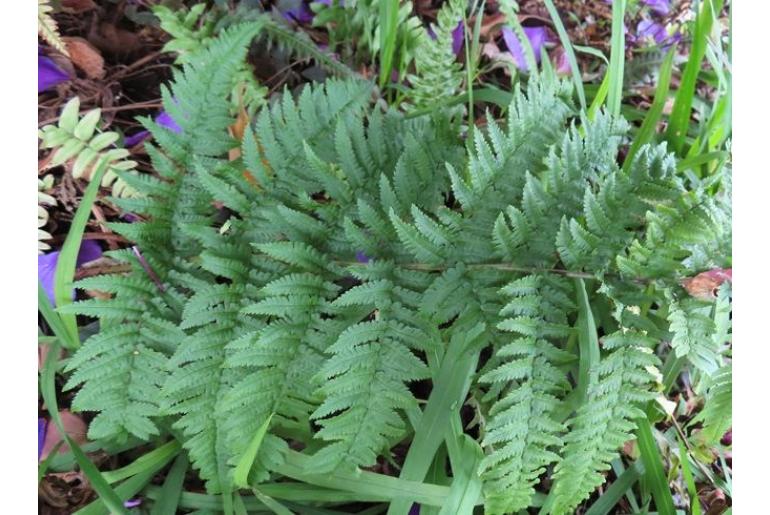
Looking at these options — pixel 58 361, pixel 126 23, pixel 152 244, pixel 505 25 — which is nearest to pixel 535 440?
pixel 152 244

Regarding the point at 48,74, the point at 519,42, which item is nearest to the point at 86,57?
the point at 48,74

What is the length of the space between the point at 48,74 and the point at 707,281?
1.37 metres

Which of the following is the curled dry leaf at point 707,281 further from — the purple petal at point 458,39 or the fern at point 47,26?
the fern at point 47,26

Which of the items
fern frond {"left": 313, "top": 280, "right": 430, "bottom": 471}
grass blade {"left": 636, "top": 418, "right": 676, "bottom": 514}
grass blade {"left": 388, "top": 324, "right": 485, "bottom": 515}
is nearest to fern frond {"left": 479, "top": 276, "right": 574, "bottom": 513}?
fern frond {"left": 313, "top": 280, "right": 430, "bottom": 471}

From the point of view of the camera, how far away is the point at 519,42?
1591 millimetres

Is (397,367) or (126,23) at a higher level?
(126,23)

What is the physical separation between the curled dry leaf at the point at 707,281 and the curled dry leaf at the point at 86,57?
1.29 meters

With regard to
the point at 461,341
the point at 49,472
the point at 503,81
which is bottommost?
the point at 49,472

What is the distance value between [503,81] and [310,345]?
0.97 metres

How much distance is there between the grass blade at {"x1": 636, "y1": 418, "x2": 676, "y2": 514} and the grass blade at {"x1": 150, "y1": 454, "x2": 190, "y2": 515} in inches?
34.1

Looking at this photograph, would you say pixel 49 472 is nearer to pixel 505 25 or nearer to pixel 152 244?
pixel 152 244

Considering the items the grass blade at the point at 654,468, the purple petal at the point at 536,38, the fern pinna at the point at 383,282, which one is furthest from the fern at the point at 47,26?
the grass blade at the point at 654,468

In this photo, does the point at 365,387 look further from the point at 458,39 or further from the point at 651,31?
the point at 651,31
